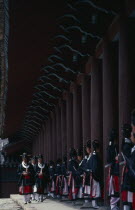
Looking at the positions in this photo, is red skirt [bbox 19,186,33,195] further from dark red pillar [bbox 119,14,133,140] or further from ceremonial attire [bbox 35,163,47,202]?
dark red pillar [bbox 119,14,133,140]

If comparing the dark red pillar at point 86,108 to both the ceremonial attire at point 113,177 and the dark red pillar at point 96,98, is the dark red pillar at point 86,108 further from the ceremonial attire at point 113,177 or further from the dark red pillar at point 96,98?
the ceremonial attire at point 113,177

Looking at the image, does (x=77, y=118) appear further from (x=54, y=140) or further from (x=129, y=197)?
(x=129, y=197)

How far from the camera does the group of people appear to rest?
957 centimetres

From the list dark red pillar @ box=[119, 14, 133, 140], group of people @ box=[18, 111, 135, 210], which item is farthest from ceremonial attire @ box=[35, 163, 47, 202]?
dark red pillar @ box=[119, 14, 133, 140]

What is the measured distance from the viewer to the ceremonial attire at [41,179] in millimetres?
26391

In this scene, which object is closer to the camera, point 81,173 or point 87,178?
point 87,178

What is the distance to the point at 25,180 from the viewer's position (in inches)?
1000

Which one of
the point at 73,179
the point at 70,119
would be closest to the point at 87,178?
the point at 73,179

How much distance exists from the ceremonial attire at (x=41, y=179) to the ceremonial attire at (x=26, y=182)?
94 centimetres

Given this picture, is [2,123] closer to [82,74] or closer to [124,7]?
[82,74]

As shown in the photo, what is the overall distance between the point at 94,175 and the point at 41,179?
10099 mm

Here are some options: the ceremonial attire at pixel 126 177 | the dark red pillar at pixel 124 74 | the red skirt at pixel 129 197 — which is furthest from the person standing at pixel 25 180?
A: the red skirt at pixel 129 197

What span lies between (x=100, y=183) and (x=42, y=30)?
528 cm

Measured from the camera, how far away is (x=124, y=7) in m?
14.1
